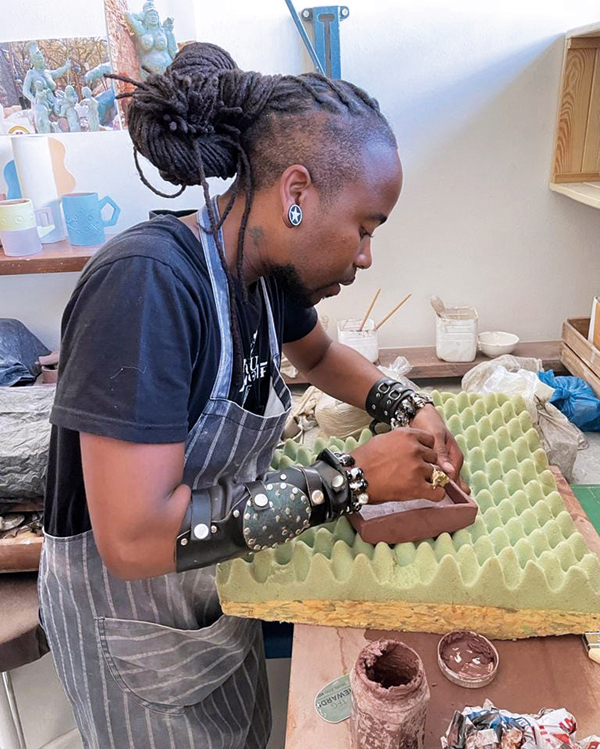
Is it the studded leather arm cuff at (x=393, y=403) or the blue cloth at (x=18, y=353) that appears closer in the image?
the studded leather arm cuff at (x=393, y=403)

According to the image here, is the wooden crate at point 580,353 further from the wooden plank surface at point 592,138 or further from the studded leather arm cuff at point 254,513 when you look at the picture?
the studded leather arm cuff at point 254,513

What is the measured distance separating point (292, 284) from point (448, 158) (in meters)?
1.35

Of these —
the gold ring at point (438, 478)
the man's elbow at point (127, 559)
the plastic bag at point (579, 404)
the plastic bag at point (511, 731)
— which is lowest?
the plastic bag at point (579, 404)

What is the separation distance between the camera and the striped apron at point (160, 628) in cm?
95

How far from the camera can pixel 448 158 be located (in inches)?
81.5

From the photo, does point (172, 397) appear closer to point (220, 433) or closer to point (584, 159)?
point (220, 433)

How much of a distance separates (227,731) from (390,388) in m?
0.70

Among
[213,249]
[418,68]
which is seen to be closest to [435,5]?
[418,68]

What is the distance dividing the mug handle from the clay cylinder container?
1.67m

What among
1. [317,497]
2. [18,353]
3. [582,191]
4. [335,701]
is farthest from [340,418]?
[18,353]

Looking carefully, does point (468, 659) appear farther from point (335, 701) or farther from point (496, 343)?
point (496, 343)

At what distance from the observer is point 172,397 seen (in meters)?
0.78

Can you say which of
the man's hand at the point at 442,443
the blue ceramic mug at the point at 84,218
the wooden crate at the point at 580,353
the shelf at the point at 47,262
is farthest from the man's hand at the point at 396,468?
the blue ceramic mug at the point at 84,218

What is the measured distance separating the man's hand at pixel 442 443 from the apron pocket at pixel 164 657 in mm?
425
